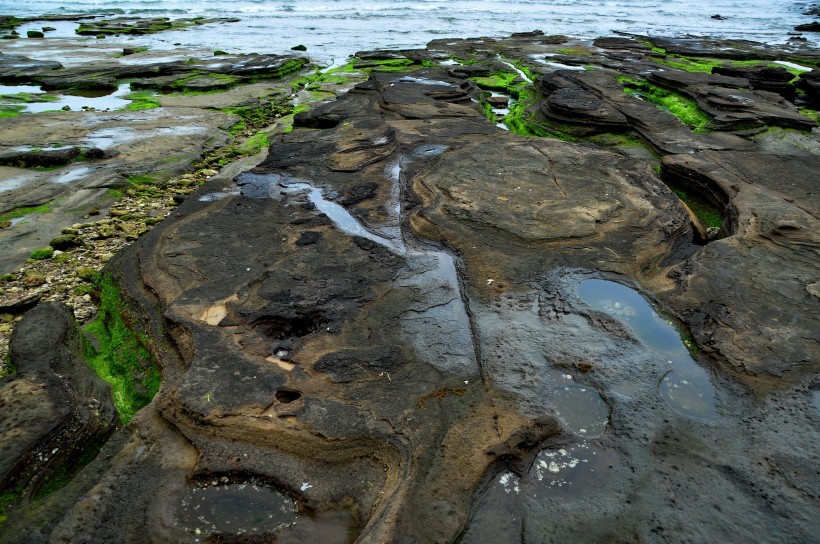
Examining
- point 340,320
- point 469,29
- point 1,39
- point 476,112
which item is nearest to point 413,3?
point 469,29

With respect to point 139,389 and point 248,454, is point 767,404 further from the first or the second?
point 139,389

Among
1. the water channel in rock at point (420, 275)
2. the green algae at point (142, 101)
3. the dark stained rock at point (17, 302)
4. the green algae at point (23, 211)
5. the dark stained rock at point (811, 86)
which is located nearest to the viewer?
the water channel in rock at point (420, 275)

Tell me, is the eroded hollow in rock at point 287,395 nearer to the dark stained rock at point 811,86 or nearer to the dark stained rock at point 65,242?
the dark stained rock at point 65,242

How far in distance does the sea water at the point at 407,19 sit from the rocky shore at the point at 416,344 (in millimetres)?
14265

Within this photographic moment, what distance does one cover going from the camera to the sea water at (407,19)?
23570mm

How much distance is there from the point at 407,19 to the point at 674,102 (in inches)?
899

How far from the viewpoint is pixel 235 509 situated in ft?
10.0

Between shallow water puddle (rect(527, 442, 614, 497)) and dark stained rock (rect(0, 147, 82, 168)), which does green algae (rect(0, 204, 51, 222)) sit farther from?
shallow water puddle (rect(527, 442, 614, 497))

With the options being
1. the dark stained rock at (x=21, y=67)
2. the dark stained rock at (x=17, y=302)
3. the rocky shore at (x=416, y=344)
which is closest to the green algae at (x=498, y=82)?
the rocky shore at (x=416, y=344)

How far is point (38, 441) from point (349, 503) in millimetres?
2075

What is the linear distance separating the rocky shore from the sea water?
14265mm

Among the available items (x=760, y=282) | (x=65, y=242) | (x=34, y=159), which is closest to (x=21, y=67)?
(x=34, y=159)

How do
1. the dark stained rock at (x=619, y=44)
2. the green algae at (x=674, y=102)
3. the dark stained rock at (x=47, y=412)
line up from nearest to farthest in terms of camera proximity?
the dark stained rock at (x=47, y=412) → the green algae at (x=674, y=102) → the dark stained rock at (x=619, y=44)

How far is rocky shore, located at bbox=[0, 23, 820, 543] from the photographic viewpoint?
3051mm
